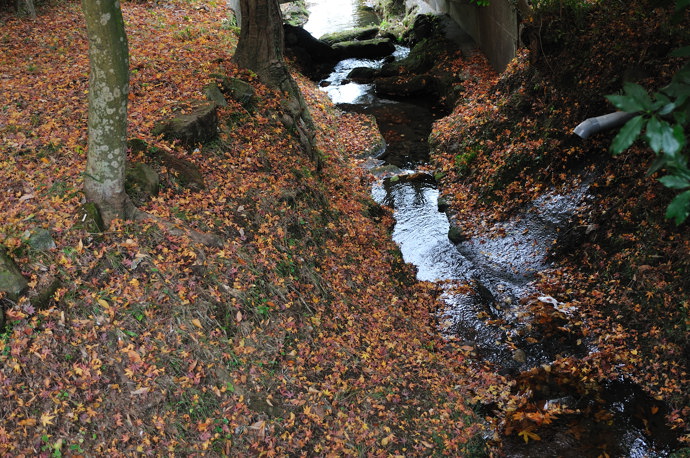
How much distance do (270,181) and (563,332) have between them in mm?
5436

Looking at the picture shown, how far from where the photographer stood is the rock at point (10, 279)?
4.96 meters

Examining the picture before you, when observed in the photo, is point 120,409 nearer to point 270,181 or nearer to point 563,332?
point 270,181

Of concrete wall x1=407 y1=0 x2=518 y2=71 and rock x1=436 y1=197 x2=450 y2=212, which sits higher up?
concrete wall x1=407 y1=0 x2=518 y2=71

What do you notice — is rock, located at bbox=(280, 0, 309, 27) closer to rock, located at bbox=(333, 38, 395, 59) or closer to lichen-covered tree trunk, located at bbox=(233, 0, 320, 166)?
rock, located at bbox=(333, 38, 395, 59)

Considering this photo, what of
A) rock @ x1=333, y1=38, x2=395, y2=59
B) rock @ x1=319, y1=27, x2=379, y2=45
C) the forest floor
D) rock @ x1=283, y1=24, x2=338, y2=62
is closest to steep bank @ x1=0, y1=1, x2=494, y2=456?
the forest floor

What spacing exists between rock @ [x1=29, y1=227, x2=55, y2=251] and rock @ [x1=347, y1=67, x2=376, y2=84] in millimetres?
17505

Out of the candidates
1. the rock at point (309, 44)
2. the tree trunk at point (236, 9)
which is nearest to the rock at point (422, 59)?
the rock at point (309, 44)

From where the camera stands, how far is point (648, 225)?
817 cm

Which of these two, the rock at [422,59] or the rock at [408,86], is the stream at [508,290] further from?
the rock at [422,59]

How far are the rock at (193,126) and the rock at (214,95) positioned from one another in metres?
0.50

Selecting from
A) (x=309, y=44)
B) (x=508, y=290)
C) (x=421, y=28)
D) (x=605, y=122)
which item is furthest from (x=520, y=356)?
(x=421, y=28)

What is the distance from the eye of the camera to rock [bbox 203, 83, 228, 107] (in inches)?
362

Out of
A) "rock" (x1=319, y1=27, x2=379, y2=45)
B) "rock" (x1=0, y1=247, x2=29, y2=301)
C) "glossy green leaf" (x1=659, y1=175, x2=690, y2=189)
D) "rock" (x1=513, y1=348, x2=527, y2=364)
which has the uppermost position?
"glossy green leaf" (x1=659, y1=175, x2=690, y2=189)

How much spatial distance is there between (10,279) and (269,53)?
288 inches
